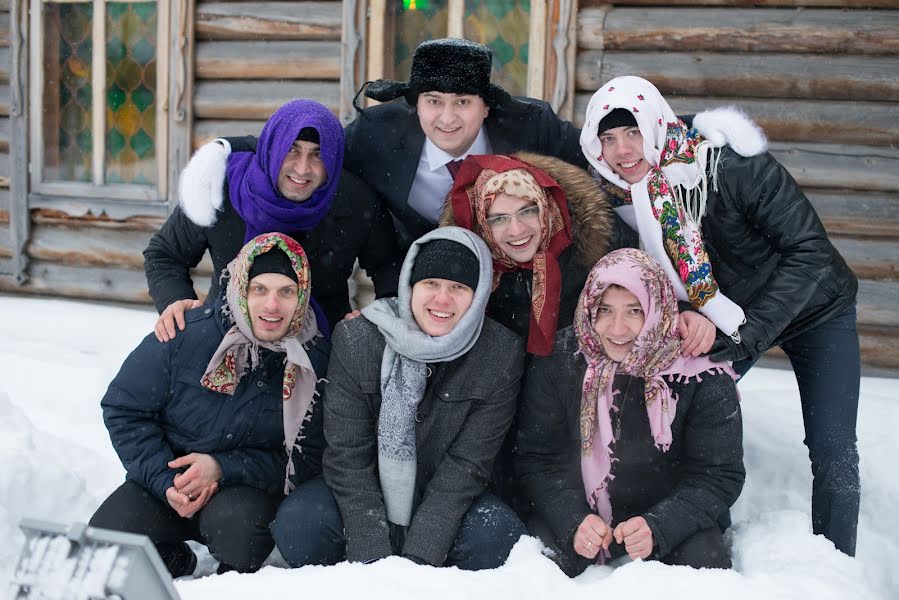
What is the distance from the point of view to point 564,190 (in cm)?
278

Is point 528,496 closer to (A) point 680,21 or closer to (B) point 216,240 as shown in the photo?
(B) point 216,240

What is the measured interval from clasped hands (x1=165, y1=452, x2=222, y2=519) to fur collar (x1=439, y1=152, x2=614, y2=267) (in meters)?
1.04

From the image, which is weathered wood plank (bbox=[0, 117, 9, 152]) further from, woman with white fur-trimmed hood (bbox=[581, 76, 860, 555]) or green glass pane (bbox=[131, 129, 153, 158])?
woman with white fur-trimmed hood (bbox=[581, 76, 860, 555])

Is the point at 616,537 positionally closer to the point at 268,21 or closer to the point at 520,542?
the point at 520,542

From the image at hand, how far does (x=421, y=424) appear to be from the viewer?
263 centimetres

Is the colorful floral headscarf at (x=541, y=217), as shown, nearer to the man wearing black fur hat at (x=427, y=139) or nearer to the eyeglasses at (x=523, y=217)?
the eyeglasses at (x=523, y=217)

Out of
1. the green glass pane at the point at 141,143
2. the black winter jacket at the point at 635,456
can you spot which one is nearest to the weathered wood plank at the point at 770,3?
the black winter jacket at the point at 635,456

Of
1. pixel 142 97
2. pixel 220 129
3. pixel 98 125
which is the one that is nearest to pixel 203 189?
pixel 220 129

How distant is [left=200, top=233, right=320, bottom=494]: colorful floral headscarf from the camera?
8.59 ft

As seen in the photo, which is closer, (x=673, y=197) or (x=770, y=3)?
(x=673, y=197)

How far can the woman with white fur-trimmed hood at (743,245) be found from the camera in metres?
2.63

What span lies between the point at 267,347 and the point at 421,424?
Result: 51 cm

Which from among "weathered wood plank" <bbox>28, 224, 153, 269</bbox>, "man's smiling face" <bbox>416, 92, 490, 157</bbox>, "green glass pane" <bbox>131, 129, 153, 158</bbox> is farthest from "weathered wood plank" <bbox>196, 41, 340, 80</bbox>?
"man's smiling face" <bbox>416, 92, 490, 157</bbox>

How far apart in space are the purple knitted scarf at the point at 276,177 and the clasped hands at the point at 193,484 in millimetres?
736
